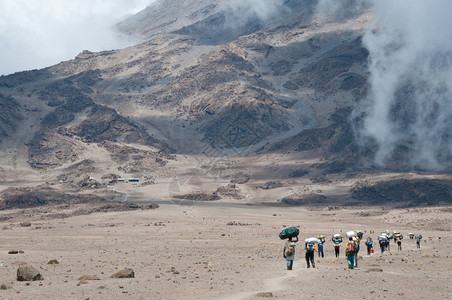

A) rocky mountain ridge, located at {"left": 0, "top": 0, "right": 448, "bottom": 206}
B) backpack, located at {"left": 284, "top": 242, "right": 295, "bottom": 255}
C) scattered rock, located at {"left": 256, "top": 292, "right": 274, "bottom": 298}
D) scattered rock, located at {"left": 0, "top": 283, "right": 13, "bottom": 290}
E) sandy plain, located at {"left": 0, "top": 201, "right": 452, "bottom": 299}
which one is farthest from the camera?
rocky mountain ridge, located at {"left": 0, "top": 0, "right": 448, "bottom": 206}

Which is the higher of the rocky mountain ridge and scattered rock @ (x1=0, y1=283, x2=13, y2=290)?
the rocky mountain ridge

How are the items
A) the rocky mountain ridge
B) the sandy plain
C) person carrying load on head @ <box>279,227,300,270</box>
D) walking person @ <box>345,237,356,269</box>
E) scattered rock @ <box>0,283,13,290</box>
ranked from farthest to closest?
the rocky mountain ridge < walking person @ <box>345,237,356,269</box> < person carrying load on head @ <box>279,227,300,270</box> < scattered rock @ <box>0,283,13,290</box> < the sandy plain

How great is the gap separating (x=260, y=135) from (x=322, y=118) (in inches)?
868

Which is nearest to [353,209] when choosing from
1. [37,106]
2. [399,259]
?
[399,259]

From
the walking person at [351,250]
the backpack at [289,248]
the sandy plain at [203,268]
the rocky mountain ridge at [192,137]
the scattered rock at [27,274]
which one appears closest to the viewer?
the sandy plain at [203,268]

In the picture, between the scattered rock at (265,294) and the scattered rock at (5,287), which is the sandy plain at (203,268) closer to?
Answer: the scattered rock at (265,294)

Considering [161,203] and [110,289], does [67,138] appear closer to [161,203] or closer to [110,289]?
[161,203]

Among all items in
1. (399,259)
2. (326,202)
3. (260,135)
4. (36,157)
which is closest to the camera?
(399,259)

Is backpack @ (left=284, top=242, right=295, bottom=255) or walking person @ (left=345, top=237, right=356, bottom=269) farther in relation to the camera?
walking person @ (left=345, top=237, right=356, bottom=269)

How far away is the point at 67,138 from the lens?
544 ft

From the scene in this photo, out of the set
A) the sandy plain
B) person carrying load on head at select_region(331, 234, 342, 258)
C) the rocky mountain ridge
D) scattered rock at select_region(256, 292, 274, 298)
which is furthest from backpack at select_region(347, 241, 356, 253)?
the rocky mountain ridge

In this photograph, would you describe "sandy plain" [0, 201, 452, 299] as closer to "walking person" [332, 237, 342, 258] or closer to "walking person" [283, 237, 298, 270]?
"walking person" [332, 237, 342, 258]

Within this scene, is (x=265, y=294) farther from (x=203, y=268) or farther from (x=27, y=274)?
(x=27, y=274)

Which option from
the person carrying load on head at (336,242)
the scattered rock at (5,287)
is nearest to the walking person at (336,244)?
the person carrying load on head at (336,242)
